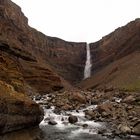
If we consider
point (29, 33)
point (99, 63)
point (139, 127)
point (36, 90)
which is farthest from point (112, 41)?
point (139, 127)

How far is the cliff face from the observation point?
412 feet

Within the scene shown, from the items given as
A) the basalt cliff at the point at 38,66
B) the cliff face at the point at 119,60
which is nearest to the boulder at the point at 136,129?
the basalt cliff at the point at 38,66

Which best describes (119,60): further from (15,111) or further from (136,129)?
(15,111)

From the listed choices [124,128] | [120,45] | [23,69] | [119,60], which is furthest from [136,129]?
[120,45]

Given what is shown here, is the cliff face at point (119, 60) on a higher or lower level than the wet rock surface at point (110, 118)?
higher

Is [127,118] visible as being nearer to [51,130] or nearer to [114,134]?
[114,134]

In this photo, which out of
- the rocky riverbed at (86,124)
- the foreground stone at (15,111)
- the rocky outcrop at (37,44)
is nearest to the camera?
the foreground stone at (15,111)

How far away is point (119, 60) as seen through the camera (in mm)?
166125

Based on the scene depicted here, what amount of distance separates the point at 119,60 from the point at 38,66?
67.7 meters

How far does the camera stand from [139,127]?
42156 mm

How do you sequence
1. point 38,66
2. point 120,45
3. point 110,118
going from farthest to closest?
1. point 120,45
2. point 38,66
3. point 110,118

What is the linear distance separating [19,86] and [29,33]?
434 ft

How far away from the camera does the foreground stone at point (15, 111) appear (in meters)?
32.1

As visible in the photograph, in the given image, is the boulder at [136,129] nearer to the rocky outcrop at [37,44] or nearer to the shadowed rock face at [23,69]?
the shadowed rock face at [23,69]
